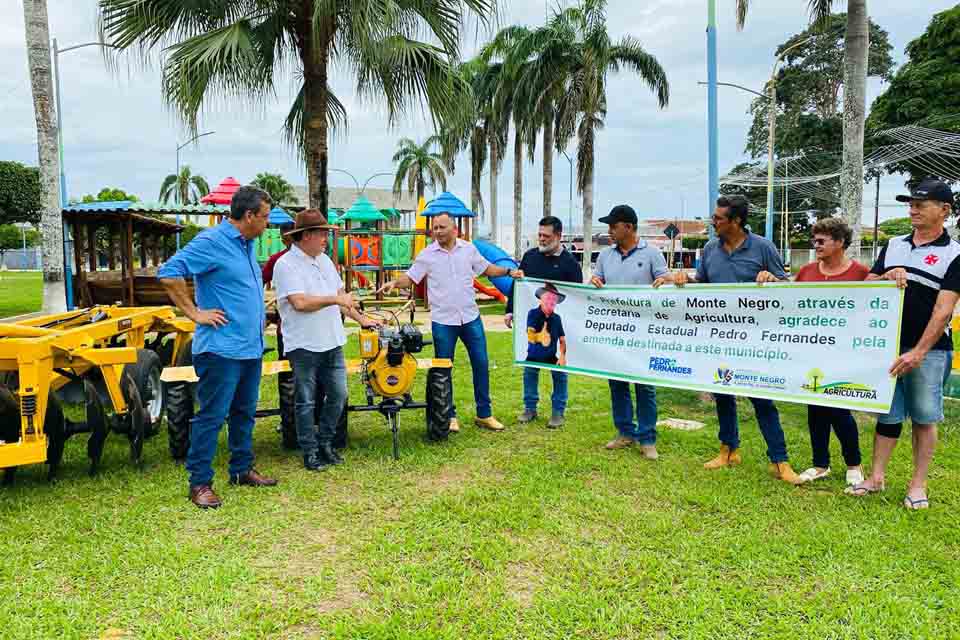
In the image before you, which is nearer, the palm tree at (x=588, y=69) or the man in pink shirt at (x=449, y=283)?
the man in pink shirt at (x=449, y=283)

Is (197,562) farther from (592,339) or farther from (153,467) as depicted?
(592,339)

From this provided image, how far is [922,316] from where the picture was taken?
13.2 feet

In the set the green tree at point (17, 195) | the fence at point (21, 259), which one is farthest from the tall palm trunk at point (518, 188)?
the fence at point (21, 259)

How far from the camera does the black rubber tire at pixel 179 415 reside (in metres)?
5.01

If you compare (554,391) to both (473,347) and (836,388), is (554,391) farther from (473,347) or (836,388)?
(836,388)

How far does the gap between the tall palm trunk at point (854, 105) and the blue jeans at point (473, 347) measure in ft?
20.7

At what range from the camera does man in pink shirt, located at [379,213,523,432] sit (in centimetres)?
584

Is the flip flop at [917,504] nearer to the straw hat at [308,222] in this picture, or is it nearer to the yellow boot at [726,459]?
the yellow boot at [726,459]

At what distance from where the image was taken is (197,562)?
351cm

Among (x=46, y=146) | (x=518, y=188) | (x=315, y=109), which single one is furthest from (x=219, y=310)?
(x=518, y=188)

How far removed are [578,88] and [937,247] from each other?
76.1 feet

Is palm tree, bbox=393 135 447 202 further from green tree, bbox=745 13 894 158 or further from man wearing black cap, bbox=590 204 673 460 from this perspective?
man wearing black cap, bbox=590 204 673 460

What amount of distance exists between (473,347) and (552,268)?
972 millimetres

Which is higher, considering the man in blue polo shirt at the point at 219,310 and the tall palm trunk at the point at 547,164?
the tall palm trunk at the point at 547,164
